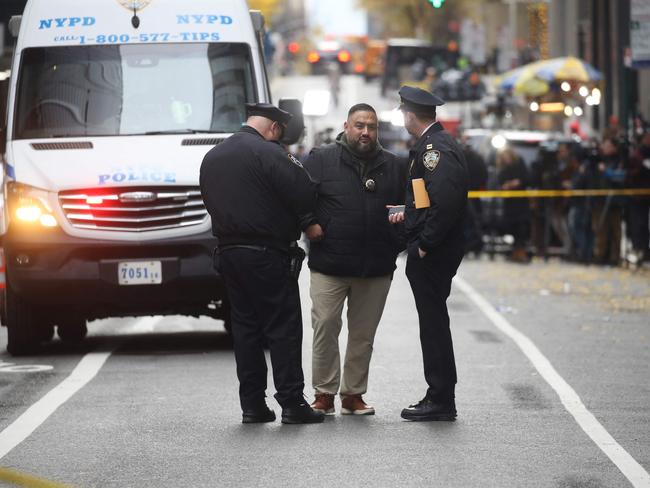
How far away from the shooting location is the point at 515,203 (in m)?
26.9

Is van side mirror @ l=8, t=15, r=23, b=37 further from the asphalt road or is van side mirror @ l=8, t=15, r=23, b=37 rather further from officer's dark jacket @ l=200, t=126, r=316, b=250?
officer's dark jacket @ l=200, t=126, r=316, b=250

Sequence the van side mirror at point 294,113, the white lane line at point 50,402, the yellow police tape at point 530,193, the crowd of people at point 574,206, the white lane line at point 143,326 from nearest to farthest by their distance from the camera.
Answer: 1. the white lane line at point 50,402
2. the van side mirror at point 294,113
3. the white lane line at point 143,326
4. the crowd of people at point 574,206
5. the yellow police tape at point 530,193

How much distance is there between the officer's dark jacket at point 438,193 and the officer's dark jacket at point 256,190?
0.62m

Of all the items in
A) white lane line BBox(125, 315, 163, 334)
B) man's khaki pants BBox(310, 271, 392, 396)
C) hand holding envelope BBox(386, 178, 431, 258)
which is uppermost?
hand holding envelope BBox(386, 178, 431, 258)

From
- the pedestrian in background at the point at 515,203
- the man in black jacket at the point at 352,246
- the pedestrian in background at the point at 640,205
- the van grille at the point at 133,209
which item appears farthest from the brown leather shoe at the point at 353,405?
the pedestrian in background at the point at 515,203

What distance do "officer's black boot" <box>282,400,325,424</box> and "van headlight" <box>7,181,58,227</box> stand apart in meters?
4.14

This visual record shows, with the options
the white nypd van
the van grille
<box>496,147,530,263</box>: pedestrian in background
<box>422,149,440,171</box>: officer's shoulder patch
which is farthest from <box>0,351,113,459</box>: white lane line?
<box>496,147,530,263</box>: pedestrian in background

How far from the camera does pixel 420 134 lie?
10250mm

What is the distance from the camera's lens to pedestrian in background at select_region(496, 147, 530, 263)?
2677 cm

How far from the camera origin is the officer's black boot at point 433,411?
1012cm

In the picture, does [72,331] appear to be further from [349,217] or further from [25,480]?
[25,480]

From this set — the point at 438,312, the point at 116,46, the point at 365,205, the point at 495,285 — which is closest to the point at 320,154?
the point at 365,205

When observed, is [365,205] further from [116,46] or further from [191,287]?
[116,46]

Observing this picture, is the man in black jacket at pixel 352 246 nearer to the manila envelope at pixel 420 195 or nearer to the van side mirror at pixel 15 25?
the manila envelope at pixel 420 195
